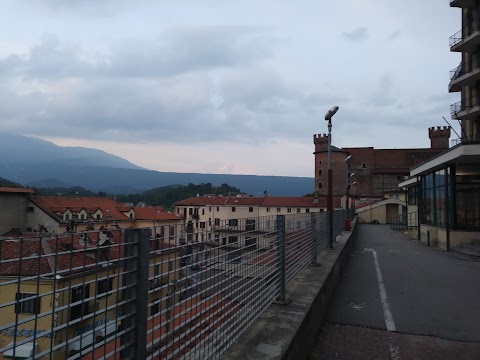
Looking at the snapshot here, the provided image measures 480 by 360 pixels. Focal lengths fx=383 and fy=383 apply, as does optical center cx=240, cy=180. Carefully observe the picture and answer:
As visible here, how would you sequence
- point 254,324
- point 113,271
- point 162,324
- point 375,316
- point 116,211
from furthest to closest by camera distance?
1. point 116,211
2. point 375,316
3. point 254,324
4. point 162,324
5. point 113,271

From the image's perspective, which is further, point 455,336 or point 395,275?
point 395,275

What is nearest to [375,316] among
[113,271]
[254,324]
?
[254,324]

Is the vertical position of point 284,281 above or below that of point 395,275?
above

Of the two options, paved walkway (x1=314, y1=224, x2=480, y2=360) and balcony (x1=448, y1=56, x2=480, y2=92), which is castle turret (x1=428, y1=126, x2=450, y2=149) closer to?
balcony (x1=448, y1=56, x2=480, y2=92)

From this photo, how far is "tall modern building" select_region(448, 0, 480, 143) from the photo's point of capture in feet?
97.1

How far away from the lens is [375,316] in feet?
22.4

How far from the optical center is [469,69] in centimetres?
3152

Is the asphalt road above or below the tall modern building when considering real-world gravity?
below

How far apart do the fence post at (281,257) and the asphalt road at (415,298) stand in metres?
1.52

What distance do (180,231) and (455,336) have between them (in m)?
5.20

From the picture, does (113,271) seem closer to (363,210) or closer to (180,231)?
(180,231)

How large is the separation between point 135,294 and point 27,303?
783 millimetres

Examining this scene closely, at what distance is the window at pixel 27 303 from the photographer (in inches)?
59.7

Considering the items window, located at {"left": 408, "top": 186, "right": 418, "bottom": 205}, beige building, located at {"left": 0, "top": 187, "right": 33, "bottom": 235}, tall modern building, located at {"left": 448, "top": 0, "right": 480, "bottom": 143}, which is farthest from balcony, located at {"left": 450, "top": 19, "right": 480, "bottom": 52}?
beige building, located at {"left": 0, "top": 187, "right": 33, "bottom": 235}
